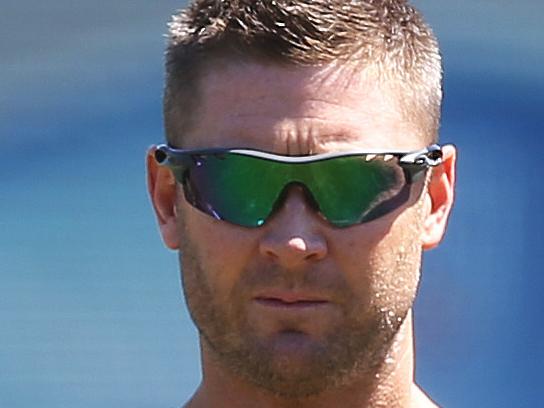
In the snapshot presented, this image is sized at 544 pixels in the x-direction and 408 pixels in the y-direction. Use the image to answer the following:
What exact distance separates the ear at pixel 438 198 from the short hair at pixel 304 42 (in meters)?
0.06

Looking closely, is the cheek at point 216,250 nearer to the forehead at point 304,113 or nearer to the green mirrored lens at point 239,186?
the green mirrored lens at point 239,186

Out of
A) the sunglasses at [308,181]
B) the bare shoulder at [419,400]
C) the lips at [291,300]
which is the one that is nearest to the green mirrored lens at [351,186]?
the sunglasses at [308,181]

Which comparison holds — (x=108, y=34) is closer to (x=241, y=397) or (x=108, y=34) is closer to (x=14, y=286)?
(x=14, y=286)

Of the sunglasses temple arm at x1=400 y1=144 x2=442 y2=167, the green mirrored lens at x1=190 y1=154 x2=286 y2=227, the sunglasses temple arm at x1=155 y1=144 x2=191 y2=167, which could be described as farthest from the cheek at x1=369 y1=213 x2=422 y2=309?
the sunglasses temple arm at x1=155 y1=144 x2=191 y2=167

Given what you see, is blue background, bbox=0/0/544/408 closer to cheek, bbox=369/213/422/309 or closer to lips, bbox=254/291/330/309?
cheek, bbox=369/213/422/309

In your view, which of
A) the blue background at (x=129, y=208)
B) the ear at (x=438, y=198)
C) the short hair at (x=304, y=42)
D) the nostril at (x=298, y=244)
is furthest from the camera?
the blue background at (x=129, y=208)

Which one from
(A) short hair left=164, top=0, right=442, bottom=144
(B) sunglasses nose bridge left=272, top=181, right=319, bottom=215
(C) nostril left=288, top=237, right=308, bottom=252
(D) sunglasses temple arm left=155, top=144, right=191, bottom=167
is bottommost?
(C) nostril left=288, top=237, right=308, bottom=252

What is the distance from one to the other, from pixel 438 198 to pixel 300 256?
15.5 inches

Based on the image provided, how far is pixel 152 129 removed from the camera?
358cm

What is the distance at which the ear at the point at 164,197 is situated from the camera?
2.49 metres

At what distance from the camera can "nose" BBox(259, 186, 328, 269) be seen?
2.25 metres

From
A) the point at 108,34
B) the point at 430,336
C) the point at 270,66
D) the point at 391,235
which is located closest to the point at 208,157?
the point at 270,66

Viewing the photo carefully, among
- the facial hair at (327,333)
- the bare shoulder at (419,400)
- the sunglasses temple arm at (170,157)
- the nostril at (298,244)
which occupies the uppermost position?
the sunglasses temple arm at (170,157)

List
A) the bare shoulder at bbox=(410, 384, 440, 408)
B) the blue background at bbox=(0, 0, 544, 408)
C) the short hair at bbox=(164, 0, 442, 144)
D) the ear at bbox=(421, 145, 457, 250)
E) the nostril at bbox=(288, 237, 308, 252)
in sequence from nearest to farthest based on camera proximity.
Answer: the nostril at bbox=(288, 237, 308, 252), the short hair at bbox=(164, 0, 442, 144), the ear at bbox=(421, 145, 457, 250), the bare shoulder at bbox=(410, 384, 440, 408), the blue background at bbox=(0, 0, 544, 408)
